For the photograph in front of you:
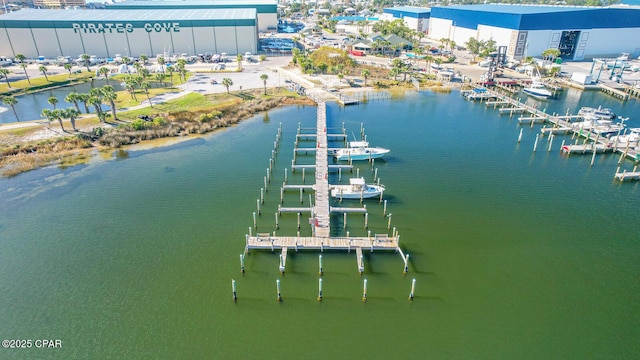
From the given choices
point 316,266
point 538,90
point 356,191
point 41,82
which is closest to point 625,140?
point 538,90

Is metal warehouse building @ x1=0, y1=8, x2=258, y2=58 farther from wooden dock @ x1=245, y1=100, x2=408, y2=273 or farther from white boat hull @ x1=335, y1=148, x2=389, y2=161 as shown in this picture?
wooden dock @ x1=245, y1=100, x2=408, y2=273

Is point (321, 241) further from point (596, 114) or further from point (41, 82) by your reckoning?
point (41, 82)

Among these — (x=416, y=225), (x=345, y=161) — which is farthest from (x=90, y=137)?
(x=416, y=225)

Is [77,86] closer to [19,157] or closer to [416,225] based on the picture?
[19,157]

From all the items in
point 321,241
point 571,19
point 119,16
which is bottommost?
point 321,241

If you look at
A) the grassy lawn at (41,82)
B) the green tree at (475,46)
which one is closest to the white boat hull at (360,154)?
the grassy lawn at (41,82)

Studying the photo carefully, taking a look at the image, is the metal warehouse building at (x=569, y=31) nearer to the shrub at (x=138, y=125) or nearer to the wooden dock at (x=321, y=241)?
the wooden dock at (x=321, y=241)

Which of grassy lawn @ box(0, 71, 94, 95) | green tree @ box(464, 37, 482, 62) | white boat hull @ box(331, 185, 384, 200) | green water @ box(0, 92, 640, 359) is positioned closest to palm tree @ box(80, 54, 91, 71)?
grassy lawn @ box(0, 71, 94, 95)
